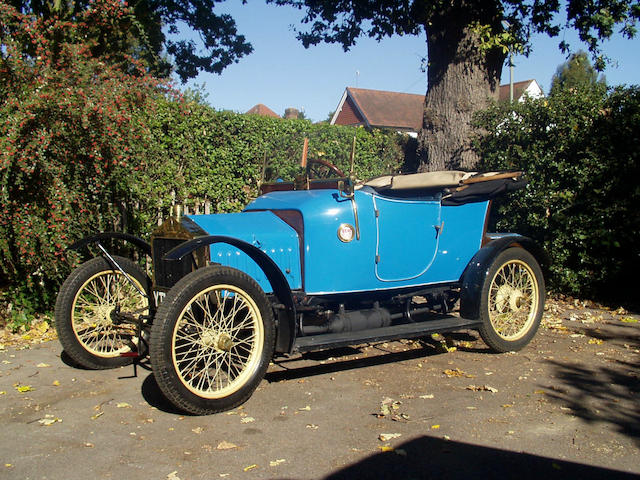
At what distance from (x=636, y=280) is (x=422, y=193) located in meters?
3.31

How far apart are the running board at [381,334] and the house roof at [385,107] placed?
3333cm

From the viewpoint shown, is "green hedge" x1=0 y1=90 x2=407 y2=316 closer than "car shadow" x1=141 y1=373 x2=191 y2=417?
No

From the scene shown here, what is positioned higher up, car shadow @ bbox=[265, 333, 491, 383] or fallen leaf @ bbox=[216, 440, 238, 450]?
fallen leaf @ bbox=[216, 440, 238, 450]

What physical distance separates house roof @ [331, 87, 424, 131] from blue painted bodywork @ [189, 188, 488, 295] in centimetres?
3297

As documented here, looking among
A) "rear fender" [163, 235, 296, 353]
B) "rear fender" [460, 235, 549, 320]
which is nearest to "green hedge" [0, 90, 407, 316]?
"rear fender" [163, 235, 296, 353]

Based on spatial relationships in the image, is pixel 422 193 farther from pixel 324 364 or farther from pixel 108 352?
pixel 108 352

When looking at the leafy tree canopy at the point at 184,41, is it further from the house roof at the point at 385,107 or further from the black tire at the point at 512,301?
the house roof at the point at 385,107

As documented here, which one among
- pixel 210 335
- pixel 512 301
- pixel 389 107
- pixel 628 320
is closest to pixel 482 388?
pixel 512 301

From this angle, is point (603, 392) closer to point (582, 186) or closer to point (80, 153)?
point (582, 186)

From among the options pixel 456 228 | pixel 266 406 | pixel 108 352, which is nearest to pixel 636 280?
pixel 456 228

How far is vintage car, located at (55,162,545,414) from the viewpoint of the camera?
3855mm

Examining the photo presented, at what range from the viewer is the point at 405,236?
4859mm

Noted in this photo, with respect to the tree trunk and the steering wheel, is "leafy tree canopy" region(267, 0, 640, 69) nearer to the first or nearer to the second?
the tree trunk

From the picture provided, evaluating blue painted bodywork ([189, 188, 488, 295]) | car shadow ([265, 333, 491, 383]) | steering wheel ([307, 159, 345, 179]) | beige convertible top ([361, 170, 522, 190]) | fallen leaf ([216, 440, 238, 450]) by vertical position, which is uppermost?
steering wheel ([307, 159, 345, 179])
